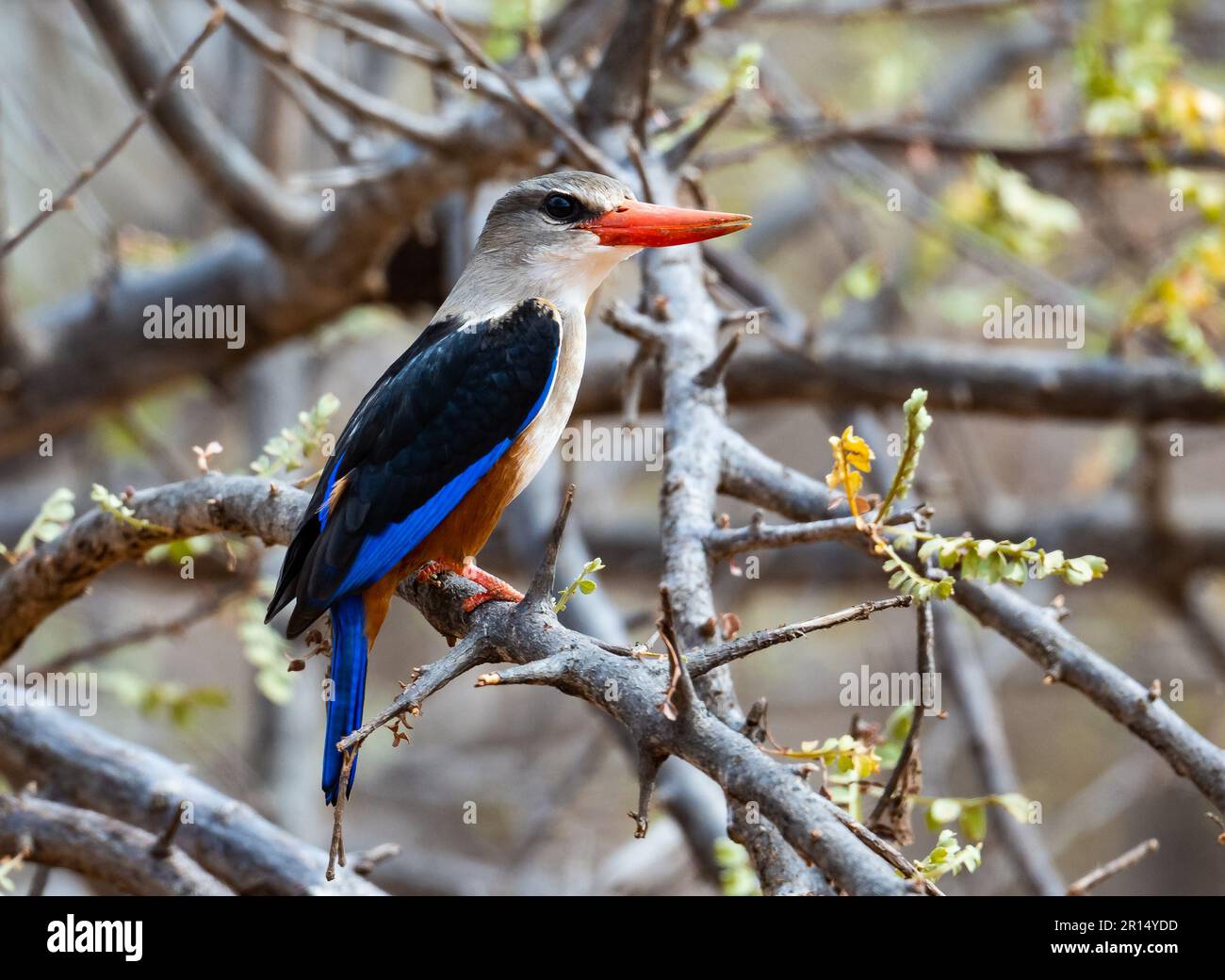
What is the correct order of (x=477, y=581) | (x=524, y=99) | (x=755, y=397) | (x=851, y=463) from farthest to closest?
(x=755, y=397) < (x=524, y=99) < (x=477, y=581) < (x=851, y=463)

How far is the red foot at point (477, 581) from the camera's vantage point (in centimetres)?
197

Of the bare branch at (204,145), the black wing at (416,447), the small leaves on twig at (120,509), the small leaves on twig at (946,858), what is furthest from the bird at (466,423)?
the bare branch at (204,145)

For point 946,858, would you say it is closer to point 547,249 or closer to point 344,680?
point 344,680

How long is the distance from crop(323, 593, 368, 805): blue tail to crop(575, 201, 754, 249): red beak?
0.80m

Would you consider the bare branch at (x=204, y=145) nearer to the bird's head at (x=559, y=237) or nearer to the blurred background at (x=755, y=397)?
the blurred background at (x=755, y=397)

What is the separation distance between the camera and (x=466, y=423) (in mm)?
2201

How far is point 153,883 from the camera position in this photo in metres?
2.17

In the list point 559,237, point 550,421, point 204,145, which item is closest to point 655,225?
point 559,237

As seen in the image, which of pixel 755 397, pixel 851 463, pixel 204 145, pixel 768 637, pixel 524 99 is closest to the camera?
pixel 768 637

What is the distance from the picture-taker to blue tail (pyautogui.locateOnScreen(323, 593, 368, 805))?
1888 millimetres

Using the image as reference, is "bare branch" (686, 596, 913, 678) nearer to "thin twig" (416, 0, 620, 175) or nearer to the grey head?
the grey head

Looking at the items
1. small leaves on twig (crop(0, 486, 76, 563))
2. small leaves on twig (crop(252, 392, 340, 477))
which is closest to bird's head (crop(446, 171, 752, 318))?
small leaves on twig (crop(252, 392, 340, 477))

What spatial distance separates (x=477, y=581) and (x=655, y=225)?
0.70m
